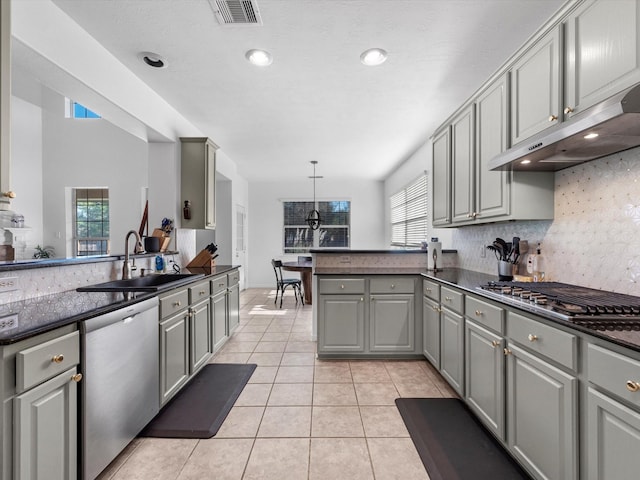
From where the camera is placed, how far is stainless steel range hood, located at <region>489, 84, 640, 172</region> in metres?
1.23

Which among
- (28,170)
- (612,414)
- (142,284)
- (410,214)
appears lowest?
Result: (612,414)

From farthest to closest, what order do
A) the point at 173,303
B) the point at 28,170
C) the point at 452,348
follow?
the point at 28,170
the point at 452,348
the point at 173,303

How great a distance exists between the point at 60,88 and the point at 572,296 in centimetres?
358

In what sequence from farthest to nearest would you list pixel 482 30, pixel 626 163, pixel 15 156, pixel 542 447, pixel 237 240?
1. pixel 237 240
2. pixel 15 156
3. pixel 482 30
4. pixel 626 163
5. pixel 542 447

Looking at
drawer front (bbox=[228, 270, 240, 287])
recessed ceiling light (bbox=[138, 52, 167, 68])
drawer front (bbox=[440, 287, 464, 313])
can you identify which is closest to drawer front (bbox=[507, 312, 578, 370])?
drawer front (bbox=[440, 287, 464, 313])

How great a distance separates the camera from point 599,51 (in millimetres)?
1487

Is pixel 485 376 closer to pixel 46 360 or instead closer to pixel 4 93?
pixel 46 360

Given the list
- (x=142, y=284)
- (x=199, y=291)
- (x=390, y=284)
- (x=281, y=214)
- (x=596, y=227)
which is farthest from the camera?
(x=281, y=214)

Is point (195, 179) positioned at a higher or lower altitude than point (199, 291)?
higher

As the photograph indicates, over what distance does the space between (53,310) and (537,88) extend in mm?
2893

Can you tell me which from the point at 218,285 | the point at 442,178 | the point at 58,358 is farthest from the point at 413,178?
the point at 58,358

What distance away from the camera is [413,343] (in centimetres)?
317

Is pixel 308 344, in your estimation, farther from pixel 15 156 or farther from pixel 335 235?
pixel 15 156

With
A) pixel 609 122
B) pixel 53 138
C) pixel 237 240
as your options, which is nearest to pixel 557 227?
pixel 609 122
